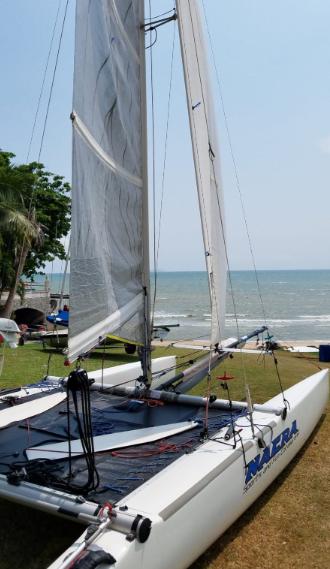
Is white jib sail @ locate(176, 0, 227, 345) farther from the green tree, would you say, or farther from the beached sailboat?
the green tree

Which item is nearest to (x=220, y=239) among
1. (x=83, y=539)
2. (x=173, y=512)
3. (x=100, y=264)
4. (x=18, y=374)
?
(x=100, y=264)

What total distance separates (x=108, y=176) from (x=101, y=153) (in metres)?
0.25

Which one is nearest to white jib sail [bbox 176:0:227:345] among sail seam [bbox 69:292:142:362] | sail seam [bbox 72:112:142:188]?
sail seam [bbox 72:112:142:188]

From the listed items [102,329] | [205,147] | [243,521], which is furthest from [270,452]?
[205,147]

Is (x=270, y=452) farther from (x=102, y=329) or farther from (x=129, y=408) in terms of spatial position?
(x=102, y=329)

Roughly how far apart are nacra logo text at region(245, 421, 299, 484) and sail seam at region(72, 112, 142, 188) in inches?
123

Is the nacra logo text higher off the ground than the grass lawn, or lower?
higher

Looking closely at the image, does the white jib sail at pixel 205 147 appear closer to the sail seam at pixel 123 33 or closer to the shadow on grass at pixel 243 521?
the sail seam at pixel 123 33

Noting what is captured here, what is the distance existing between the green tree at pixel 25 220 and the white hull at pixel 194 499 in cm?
680

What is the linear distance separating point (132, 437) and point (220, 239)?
3.09 m

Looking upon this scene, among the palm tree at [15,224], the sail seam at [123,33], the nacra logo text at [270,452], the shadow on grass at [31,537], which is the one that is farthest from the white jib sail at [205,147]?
the palm tree at [15,224]

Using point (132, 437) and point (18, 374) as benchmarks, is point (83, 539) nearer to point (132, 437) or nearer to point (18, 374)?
point (132, 437)

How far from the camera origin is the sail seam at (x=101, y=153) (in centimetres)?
433

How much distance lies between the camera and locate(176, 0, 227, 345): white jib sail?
17.5 feet
